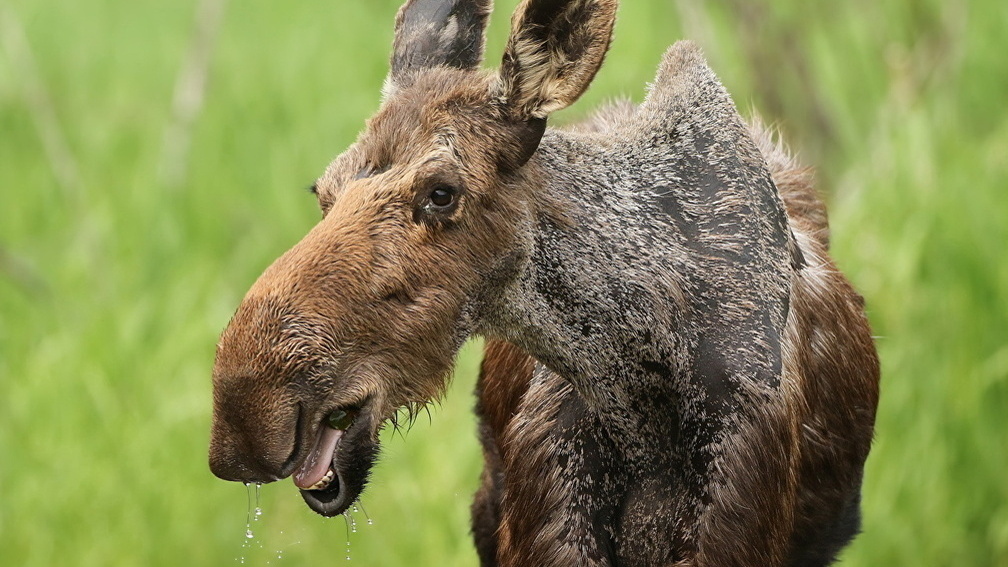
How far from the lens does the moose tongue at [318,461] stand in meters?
2.65

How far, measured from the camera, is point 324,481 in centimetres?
270

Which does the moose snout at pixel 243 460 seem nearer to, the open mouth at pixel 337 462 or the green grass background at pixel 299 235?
the open mouth at pixel 337 462

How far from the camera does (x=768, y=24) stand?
7547 millimetres

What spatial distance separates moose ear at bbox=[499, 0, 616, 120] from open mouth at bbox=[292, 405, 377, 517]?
2.30 ft

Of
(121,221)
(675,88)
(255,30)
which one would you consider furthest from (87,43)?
(675,88)

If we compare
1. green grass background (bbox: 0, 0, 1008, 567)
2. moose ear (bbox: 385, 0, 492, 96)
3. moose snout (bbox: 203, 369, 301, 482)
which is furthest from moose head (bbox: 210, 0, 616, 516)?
green grass background (bbox: 0, 0, 1008, 567)

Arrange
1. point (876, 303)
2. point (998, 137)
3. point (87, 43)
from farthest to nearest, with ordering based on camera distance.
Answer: point (87, 43) → point (998, 137) → point (876, 303)

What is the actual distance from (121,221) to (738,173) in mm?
4417

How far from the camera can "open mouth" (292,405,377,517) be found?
105 inches

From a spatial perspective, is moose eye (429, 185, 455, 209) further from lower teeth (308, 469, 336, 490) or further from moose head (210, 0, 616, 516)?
lower teeth (308, 469, 336, 490)

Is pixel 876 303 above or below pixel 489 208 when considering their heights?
above

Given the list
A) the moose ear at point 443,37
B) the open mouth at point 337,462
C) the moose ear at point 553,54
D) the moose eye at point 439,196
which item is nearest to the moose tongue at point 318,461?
the open mouth at point 337,462

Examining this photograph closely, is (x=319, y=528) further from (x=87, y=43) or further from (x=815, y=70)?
(x=87, y=43)

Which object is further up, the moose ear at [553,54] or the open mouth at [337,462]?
the moose ear at [553,54]
